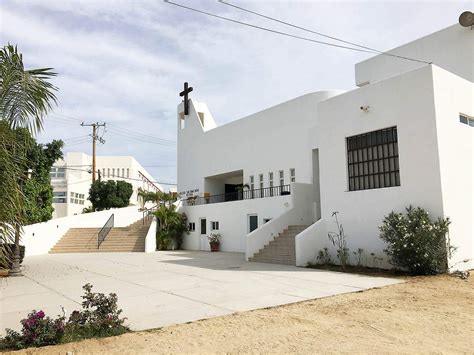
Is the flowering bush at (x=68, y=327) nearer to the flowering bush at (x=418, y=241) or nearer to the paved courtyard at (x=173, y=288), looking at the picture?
the paved courtyard at (x=173, y=288)

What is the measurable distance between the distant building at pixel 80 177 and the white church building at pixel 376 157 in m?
32.0

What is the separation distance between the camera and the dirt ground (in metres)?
5.51

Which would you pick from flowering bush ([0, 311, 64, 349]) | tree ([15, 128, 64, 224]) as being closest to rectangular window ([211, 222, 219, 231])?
tree ([15, 128, 64, 224])

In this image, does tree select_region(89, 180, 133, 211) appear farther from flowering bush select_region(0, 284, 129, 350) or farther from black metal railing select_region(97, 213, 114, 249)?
flowering bush select_region(0, 284, 129, 350)

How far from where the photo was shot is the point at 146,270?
47.4ft

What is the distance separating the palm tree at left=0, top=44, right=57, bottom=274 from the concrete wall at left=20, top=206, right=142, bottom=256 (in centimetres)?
1470

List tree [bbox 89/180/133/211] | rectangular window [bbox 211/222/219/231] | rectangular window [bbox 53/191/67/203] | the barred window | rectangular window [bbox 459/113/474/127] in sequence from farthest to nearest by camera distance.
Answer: rectangular window [bbox 53/191/67/203] → tree [bbox 89/180/133/211] → rectangular window [bbox 211/222/219/231] → rectangular window [bbox 459/113/474/127] → the barred window

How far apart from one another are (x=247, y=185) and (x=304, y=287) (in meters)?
15.8

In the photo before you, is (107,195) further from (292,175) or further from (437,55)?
(437,55)

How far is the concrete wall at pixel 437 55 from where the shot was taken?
17516 millimetres

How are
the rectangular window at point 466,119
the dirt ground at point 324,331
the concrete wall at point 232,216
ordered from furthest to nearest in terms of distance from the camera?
the concrete wall at point 232,216 < the rectangular window at point 466,119 < the dirt ground at point 324,331

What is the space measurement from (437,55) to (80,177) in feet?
167

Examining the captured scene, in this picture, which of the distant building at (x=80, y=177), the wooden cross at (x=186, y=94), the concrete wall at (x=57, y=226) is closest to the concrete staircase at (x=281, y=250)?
the concrete wall at (x=57, y=226)

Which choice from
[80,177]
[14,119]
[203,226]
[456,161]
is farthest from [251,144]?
[80,177]
